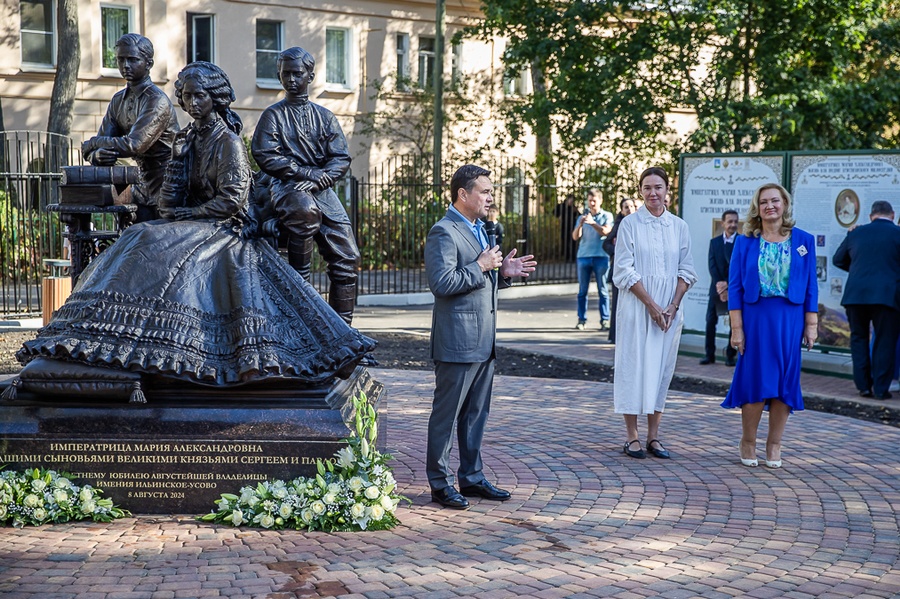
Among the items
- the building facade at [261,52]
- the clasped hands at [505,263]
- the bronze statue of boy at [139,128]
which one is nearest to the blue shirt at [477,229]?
the clasped hands at [505,263]

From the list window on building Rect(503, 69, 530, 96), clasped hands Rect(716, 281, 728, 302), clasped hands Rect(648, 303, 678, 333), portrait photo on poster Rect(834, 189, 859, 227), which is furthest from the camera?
window on building Rect(503, 69, 530, 96)

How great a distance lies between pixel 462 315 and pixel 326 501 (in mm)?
1211

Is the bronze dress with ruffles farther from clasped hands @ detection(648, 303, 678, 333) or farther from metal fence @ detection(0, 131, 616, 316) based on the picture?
metal fence @ detection(0, 131, 616, 316)

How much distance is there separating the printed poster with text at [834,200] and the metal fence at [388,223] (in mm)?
7256

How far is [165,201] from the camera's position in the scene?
6.75 m

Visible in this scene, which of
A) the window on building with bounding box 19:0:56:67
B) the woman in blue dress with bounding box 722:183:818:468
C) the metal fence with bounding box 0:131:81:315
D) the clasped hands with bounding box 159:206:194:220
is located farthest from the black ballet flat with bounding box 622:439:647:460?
the window on building with bounding box 19:0:56:67

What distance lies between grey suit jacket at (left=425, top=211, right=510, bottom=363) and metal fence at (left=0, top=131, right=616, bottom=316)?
1075 cm

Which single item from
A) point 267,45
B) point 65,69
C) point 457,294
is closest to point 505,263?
point 457,294

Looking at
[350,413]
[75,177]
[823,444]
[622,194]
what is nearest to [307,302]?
[350,413]

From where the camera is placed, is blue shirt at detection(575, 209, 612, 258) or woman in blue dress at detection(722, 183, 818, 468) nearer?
woman in blue dress at detection(722, 183, 818, 468)

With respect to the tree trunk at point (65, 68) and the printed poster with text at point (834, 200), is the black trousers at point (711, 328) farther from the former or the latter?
the tree trunk at point (65, 68)

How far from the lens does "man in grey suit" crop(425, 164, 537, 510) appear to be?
6117mm

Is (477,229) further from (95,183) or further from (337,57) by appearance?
(337,57)

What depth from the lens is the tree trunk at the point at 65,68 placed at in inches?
872
